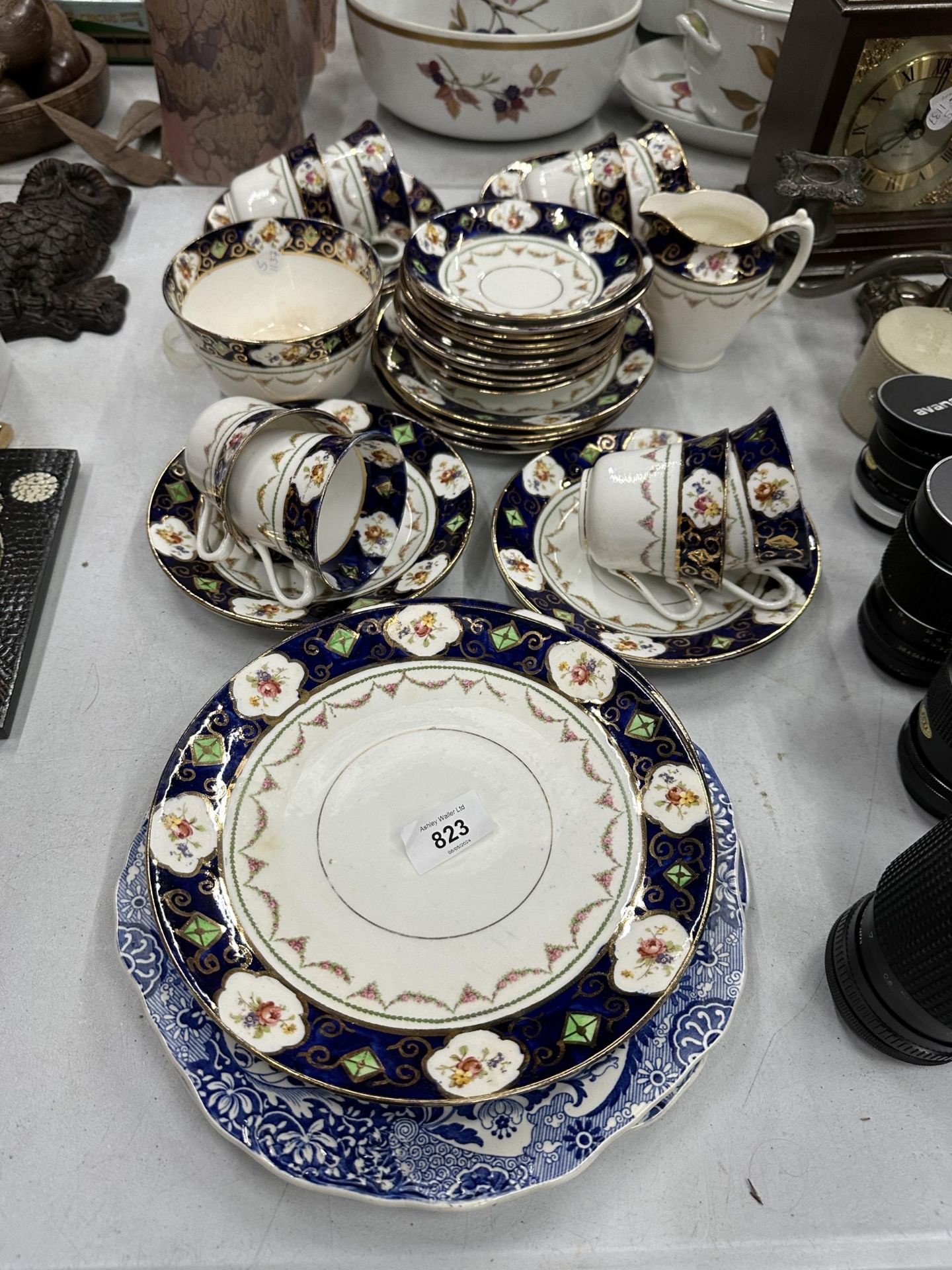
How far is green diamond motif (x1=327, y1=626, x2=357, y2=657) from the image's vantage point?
2.20 feet

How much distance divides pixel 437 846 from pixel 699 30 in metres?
1.14

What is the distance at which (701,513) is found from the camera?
73 centimetres

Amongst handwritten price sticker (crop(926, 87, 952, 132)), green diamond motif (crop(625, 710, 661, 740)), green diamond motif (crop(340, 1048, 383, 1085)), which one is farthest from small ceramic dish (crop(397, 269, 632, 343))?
green diamond motif (crop(340, 1048, 383, 1085))

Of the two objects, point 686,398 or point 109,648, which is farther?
point 686,398

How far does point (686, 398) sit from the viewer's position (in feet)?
3.39

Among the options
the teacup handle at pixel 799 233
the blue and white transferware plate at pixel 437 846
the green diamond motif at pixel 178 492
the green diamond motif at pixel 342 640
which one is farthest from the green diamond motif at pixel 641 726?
the teacup handle at pixel 799 233

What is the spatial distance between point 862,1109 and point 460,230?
848 millimetres

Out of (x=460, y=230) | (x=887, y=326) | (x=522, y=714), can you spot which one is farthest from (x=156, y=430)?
(x=887, y=326)

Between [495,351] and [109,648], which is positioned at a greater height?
[495,351]

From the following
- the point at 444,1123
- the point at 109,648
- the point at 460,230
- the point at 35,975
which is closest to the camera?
the point at 444,1123

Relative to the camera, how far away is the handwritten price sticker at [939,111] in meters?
0.98

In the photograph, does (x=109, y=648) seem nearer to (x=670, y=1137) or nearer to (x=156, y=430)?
(x=156, y=430)

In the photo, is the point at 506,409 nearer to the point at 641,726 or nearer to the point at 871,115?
the point at 641,726

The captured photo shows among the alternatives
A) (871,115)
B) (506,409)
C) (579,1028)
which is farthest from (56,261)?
(579,1028)
